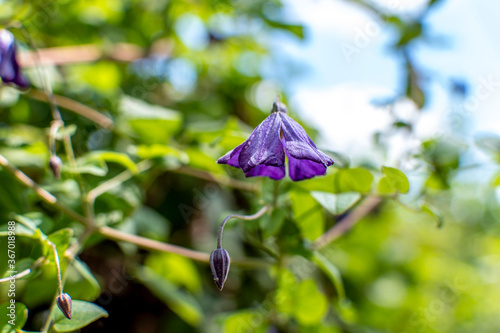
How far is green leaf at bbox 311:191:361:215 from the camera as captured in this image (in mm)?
721

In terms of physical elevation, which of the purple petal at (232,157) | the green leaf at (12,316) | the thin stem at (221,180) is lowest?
the thin stem at (221,180)

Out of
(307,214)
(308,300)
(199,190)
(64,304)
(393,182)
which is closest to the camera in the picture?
(64,304)

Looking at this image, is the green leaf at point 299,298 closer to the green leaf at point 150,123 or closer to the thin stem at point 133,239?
the thin stem at point 133,239

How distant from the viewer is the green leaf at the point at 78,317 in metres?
0.63

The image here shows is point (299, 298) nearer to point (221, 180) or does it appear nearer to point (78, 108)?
point (221, 180)

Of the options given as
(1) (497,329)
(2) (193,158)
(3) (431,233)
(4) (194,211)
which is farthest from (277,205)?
(3) (431,233)

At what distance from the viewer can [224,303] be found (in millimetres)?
1453

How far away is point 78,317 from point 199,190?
2.73 ft

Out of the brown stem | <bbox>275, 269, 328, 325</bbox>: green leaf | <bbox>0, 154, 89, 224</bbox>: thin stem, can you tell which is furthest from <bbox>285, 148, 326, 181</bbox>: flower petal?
the brown stem

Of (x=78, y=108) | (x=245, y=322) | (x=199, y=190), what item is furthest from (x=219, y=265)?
(x=199, y=190)

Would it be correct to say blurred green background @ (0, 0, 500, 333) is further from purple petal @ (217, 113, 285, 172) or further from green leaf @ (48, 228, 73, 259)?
purple petal @ (217, 113, 285, 172)

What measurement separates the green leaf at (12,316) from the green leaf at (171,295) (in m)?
0.57

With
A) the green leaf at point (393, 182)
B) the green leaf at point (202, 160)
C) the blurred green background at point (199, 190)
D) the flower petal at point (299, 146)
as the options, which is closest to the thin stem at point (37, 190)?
the blurred green background at point (199, 190)

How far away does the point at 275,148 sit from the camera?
631 mm
